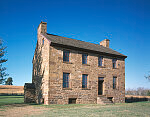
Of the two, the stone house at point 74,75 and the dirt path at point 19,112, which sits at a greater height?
the stone house at point 74,75

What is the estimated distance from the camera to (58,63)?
1850cm

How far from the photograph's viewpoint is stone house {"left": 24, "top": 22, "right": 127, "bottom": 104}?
1803cm

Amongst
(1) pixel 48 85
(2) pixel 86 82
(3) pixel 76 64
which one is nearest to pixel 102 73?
(2) pixel 86 82

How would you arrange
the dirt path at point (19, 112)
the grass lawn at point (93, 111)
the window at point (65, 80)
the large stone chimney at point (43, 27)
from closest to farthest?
the grass lawn at point (93, 111)
the dirt path at point (19, 112)
the window at point (65, 80)
the large stone chimney at point (43, 27)

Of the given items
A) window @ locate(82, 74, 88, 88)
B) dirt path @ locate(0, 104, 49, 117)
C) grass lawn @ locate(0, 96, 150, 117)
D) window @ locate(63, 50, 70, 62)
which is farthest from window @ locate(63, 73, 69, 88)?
dirt path @ locate(0, 104, 49, 117)

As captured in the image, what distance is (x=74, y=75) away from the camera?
765 inches

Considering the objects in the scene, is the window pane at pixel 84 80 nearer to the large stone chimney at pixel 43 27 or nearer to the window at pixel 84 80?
the window at pixel 84 80

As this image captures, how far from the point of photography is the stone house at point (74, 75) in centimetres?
1803

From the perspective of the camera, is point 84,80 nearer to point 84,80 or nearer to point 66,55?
point 84,80

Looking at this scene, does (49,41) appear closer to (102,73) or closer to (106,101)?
(102,73)

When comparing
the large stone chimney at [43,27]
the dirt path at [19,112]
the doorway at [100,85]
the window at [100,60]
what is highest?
the large stone chimney at [43,27]

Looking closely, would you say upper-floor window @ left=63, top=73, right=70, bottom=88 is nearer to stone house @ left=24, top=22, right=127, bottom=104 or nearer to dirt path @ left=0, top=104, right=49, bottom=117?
stone house @ left=24, top=22, right=127, bottom=104

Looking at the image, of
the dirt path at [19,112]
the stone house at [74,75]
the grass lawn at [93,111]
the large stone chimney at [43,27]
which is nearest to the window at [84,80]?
the stone house at [74,75]

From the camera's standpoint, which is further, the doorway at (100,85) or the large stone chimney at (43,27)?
the large stone chimney at (43,27)
